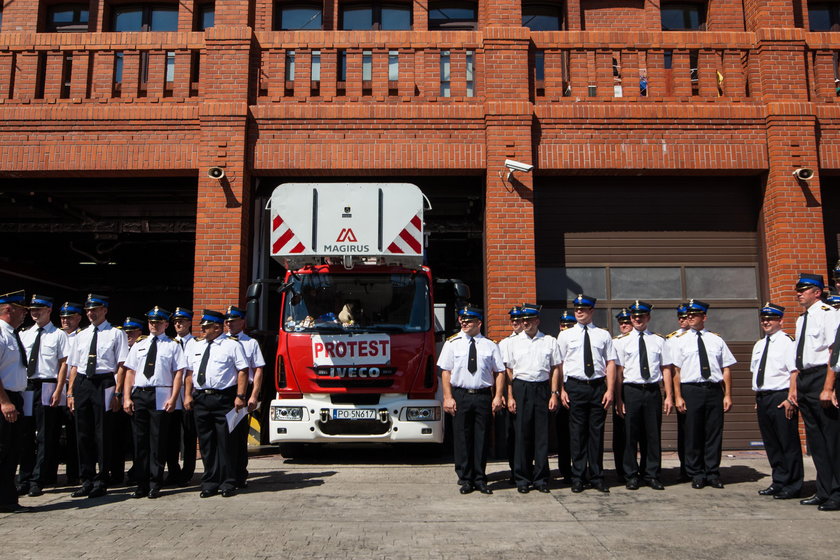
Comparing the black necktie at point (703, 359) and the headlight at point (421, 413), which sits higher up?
the black necktie at point (703, 359)

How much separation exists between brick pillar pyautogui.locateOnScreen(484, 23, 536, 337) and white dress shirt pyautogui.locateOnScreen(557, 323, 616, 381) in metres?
2.59

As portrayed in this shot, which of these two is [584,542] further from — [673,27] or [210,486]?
[673,27]

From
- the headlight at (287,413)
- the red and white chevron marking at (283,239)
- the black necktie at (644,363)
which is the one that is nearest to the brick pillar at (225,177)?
the red and white chevron marking at (283,239)

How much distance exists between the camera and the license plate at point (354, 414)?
8.02m

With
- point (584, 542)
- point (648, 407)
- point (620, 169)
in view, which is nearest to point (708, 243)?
point (620, 169)

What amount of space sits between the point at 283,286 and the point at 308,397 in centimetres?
154

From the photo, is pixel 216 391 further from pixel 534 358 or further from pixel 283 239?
pixel 534 358

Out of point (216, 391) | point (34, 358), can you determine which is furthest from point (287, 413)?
point (34, 358)

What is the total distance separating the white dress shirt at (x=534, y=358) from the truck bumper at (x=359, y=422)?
1503 millimetres

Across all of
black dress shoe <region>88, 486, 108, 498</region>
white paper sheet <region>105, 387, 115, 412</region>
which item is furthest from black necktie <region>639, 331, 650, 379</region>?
black dress shoe <region>88, 486, 108, 498</region>

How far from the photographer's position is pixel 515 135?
1025 centimetres

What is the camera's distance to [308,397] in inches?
323

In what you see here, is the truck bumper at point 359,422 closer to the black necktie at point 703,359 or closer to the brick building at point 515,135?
the brick building at point 515,135

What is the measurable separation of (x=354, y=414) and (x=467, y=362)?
1.88 meters
